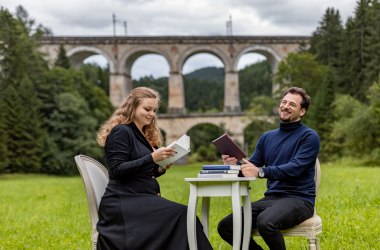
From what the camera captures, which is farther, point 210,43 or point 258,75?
point 258,75

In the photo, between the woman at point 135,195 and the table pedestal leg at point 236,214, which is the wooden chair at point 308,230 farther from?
the woman at point 135,195

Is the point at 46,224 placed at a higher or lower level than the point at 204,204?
lower

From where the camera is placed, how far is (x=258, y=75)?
78688mm

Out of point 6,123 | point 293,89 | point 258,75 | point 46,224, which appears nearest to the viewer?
point 293,89

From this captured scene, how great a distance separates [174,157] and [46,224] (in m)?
5.24

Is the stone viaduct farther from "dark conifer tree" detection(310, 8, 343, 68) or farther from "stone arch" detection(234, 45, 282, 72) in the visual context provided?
"dark conifer tree" detection(310, 8, 343, 68)

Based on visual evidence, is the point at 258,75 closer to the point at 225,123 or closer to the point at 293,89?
the point at 225,123

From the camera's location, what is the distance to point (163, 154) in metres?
4.58

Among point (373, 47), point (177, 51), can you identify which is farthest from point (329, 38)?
point (177, 51)

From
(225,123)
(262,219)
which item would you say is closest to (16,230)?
(262,219)

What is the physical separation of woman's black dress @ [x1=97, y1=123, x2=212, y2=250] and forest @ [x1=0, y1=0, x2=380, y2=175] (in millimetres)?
25767

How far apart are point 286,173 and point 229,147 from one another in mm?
539

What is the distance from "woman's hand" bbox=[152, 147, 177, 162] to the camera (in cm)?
457

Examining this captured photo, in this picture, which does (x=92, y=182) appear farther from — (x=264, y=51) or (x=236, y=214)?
(x=264, y=51)
